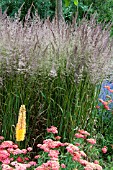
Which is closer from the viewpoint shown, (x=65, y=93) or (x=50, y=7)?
(x=65, y=93)

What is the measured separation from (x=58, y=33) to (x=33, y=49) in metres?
0.30

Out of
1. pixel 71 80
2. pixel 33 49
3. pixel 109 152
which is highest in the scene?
pixel 33 49

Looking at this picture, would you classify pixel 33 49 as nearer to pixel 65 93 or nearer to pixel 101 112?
pixel 65 93

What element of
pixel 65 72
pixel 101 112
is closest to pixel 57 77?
pixel 65 72

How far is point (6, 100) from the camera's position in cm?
314

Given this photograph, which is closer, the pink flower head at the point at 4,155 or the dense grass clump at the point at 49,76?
the pink flower head at the point at 4,155

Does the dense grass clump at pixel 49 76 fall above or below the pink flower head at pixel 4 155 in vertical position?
above

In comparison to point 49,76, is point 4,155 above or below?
below

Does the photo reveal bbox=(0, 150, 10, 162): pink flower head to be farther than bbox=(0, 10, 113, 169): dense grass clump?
No

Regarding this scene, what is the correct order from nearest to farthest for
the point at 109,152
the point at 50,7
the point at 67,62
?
the point at 67,62, the point at 109,152, the point at 50,7

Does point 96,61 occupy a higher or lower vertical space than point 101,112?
higher

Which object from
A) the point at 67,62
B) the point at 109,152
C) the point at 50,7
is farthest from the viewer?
the point at 50,7

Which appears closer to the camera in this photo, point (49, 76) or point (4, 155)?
point (4, 155)

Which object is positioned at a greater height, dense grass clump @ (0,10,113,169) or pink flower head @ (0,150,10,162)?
dense grass clump @ (0,10,113,169)
